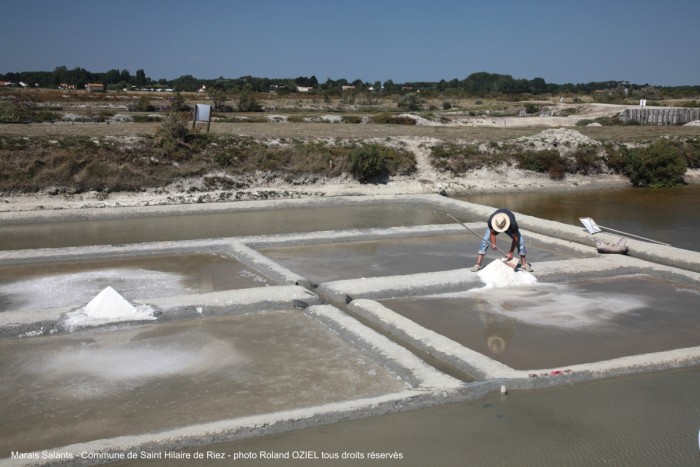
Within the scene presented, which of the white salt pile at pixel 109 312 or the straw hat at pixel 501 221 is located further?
the straw hat at pixel 501 221

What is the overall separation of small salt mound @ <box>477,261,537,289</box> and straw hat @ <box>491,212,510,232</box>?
1.69 ft

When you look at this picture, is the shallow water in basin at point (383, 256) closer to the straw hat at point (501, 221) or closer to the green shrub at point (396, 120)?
the straw hat at point (501, 221)

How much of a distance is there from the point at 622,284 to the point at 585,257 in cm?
148

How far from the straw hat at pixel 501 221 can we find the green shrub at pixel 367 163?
32.6ft

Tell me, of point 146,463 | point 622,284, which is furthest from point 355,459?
point 622,284

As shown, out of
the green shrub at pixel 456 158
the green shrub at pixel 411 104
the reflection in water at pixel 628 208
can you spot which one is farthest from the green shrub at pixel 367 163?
the green shrub at pixel 411 104

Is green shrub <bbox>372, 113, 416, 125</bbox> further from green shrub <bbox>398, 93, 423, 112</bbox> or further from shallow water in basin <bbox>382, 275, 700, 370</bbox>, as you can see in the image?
shallow water in basin <bbox>382, 275, 700, 370</bbox>

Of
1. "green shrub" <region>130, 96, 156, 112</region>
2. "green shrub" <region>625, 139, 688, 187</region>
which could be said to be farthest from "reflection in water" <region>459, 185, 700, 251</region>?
"green shrub" <region>130, 96, 156, 112</region>

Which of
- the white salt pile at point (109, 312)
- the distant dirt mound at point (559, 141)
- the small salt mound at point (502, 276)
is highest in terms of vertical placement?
the distant dirt mound at point (559, 141)

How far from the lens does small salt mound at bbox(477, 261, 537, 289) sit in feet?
30.2

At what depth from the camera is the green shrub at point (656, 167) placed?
2080 cm

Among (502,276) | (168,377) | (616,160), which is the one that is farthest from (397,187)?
(168,377)

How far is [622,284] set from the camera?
9.52m

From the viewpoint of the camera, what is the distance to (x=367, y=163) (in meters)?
18.8
